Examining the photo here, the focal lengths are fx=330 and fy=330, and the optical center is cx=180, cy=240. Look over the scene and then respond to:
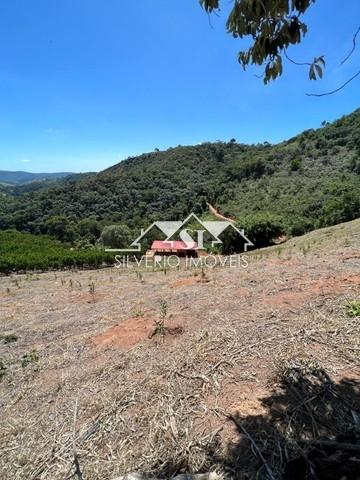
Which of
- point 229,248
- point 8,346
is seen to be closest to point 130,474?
point 8,346

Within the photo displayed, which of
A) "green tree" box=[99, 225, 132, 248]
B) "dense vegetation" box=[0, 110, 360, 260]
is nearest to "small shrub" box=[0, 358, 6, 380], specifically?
"dense vegetation" box=[0, 110, 360, 260]

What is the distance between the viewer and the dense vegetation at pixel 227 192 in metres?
24.5

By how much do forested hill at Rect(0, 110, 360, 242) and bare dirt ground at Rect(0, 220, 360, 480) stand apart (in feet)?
56.7

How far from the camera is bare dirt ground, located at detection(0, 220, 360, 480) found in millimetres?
2070

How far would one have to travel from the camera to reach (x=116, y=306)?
18.2 feet

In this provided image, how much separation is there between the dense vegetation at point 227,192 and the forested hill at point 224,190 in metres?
0.10

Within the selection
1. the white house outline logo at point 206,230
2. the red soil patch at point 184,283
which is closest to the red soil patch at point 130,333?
the red soil patch at point 184,283

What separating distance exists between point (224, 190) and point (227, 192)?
4.31 ft

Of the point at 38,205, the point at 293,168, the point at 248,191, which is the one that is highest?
the point at 293,168

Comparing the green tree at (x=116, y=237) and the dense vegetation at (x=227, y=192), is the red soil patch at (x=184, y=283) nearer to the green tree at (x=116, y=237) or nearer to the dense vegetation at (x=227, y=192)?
the dense vegetation at (x=227, y=192)

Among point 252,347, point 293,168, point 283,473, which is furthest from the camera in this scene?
point 293,168

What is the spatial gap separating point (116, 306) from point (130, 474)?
→ 3.70 meters

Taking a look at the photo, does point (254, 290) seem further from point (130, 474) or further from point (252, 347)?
point (130, 474)

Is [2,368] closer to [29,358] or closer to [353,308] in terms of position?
[29,358]
